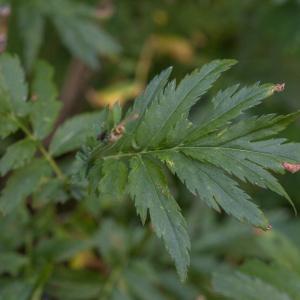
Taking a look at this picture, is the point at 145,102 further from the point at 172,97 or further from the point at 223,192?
the point at 223,192

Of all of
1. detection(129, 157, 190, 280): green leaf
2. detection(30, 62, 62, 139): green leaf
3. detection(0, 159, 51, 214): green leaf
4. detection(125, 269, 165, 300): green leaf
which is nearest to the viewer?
detection(129, 157, 190, 280): green leaf

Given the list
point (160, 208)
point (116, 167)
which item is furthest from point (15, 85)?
point (160, 208)

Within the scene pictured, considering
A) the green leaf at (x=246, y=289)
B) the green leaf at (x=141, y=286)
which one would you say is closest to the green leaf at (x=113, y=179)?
the green leaf at (x=246, y=289)

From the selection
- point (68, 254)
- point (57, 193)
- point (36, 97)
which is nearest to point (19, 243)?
point (68, 254)

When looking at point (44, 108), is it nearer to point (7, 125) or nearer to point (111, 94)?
point (7, 125)

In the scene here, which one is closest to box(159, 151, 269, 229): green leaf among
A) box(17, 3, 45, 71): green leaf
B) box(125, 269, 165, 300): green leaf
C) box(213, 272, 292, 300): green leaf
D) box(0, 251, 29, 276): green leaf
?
box(213, 272, 292, 300): green leaf

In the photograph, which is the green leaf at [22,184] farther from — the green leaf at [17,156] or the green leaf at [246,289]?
the green leaf at [246,289]

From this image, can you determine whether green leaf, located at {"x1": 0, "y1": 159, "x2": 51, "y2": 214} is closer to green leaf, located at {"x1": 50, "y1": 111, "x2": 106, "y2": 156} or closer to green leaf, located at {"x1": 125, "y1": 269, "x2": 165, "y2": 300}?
green leaf, located at {"x1": 50, "y1": 111, "x2": 106, "y2": 156}
